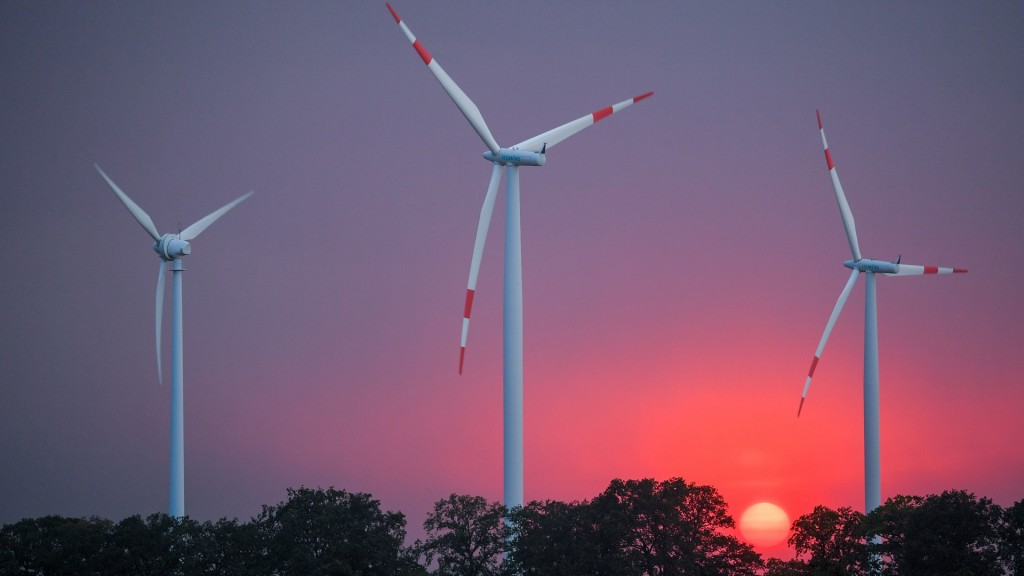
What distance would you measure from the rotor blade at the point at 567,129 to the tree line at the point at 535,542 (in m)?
23.6

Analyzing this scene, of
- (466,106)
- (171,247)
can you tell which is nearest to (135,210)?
(171,247)

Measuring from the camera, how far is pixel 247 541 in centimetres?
10569

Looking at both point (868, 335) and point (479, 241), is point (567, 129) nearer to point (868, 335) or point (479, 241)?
point (479, 241)

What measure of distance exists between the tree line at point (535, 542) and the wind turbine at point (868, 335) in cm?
2378

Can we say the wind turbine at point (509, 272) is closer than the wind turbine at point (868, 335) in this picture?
Yes

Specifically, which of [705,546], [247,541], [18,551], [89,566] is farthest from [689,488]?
[18,551]

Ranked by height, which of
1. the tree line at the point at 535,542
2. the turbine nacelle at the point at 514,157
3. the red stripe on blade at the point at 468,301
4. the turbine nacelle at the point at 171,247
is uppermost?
the turbine nacelle at the point at 171,247

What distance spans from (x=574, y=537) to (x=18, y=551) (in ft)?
139

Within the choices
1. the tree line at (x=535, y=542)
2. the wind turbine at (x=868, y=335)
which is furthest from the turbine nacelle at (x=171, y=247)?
the wind turbine at (x=868, y=335)

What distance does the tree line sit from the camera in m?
99.4

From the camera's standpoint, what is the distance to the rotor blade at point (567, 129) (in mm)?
108750

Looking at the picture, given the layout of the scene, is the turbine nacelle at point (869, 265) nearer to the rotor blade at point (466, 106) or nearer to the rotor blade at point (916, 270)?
the rotor blade at point (916, 270)

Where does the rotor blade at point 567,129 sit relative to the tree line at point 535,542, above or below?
above

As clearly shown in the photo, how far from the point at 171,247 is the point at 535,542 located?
49.3 meters
